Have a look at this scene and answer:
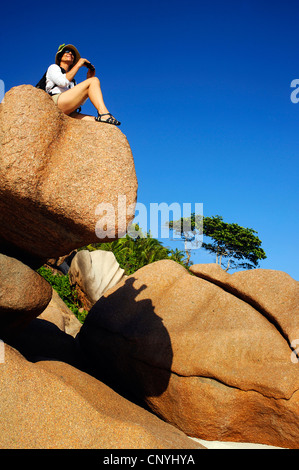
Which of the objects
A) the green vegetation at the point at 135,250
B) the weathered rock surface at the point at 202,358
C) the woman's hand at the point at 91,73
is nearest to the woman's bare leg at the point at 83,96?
the woman's hand at the point at 91,73

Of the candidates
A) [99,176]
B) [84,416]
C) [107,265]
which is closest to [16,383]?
[84,416]

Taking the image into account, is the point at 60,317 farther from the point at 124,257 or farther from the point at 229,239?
the point at 229,239

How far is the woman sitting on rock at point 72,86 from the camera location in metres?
5.13

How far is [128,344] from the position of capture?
718 centimetres

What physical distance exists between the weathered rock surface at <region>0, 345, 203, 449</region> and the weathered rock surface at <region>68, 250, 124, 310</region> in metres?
9.19

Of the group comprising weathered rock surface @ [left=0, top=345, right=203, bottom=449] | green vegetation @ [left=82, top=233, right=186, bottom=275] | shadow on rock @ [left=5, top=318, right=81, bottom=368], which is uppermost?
green vegetation @ [left=82, top=233, right=186, bottom=275]

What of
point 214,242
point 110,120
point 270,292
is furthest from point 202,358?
point 214,242

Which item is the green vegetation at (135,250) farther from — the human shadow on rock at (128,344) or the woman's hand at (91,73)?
the woman's hand at (91,73)

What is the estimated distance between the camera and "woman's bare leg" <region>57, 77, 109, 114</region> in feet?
16.8

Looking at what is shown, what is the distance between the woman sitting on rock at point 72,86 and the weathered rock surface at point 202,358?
3.61 meters

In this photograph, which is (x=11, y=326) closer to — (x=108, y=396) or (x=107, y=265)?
(x=108, y=396)

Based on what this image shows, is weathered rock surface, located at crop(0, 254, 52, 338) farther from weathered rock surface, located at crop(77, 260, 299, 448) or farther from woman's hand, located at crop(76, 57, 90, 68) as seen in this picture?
woman's hand, located at crop(76, 57, 90, 68)

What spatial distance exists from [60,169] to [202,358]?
12.2 feet

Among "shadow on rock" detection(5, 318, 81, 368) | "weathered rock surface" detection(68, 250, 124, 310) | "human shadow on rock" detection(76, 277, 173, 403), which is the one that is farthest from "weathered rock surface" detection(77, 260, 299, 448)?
"weathered rock surface" detection(68, 250, 124, 310)
